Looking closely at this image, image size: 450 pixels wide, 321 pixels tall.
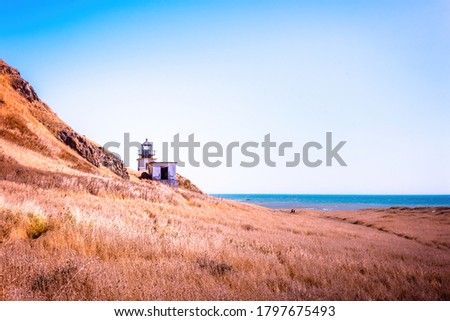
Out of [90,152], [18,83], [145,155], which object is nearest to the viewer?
[18,83]

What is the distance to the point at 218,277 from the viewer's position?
4711mm

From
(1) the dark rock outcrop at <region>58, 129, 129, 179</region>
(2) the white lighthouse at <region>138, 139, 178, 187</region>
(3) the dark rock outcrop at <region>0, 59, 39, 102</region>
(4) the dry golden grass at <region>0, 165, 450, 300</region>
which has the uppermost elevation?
(3) the dark rock outcrop at <region>0, 59, 39, 102</region>

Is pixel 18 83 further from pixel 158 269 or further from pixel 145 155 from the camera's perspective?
pixel 158 269

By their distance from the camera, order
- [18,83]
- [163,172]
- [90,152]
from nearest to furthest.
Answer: [18,83], [90,152], [163,172]

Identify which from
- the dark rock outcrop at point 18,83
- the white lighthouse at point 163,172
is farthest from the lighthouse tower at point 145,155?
the dark rock outcrop at point 18,83

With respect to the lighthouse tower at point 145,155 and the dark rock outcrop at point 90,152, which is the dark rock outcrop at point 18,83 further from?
the lighthouse tower at point 145,155

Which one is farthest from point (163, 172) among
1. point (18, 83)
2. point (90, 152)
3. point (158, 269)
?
point (158, 269)

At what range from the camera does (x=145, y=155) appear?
50438mm

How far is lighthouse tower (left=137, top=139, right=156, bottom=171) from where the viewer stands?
165ft

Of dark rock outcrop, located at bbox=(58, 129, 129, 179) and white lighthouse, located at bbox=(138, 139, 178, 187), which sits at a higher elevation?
dark rock outcrop, located at bbox=(58, 129, 129, 179)

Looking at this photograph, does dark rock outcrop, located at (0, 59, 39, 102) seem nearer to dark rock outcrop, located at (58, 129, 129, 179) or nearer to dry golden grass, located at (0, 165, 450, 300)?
dark rock outcrop, located at (58, 129, 129, 179)

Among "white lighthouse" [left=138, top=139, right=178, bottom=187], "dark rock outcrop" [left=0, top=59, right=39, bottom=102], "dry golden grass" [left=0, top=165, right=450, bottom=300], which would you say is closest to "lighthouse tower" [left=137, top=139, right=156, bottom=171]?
"white lighthouse" [left=138, top=139, right=178, bottom=187]
